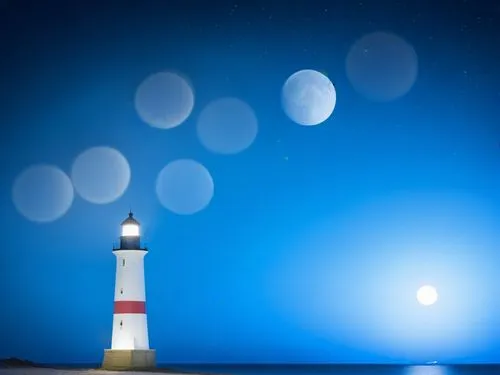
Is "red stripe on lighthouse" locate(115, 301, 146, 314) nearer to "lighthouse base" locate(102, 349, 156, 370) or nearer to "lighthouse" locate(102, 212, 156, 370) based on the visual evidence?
"lighthouse" locate(102, 212, 156, 370)

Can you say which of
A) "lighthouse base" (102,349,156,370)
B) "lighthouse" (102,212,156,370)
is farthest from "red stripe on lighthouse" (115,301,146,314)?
"lighthouse base" (102,349,156,370)

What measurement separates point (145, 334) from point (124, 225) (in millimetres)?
4626

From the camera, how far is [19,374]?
35.7 meters

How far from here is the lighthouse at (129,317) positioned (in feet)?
125

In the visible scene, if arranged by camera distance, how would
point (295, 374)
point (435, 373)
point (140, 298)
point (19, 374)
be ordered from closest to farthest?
1. point (19, 374)
2. point (140, 298)
3. point (435, 373)
4. point (295, 374)

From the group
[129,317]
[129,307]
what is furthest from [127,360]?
[129,307]

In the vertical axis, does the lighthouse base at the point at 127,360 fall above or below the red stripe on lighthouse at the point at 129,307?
below

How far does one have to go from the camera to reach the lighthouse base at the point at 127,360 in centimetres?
3794

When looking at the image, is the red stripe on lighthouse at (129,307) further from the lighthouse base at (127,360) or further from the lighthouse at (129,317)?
the lighthouse base at (127,360)

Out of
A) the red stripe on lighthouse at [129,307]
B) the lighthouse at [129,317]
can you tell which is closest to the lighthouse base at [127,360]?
the lighthouse at [129,317]

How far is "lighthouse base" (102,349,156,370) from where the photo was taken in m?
37.9

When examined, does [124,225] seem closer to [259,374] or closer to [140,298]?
[140,298]

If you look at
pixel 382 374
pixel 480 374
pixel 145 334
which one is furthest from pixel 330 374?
pixel 145 334

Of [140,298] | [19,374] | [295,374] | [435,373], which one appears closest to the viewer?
[19,374]
